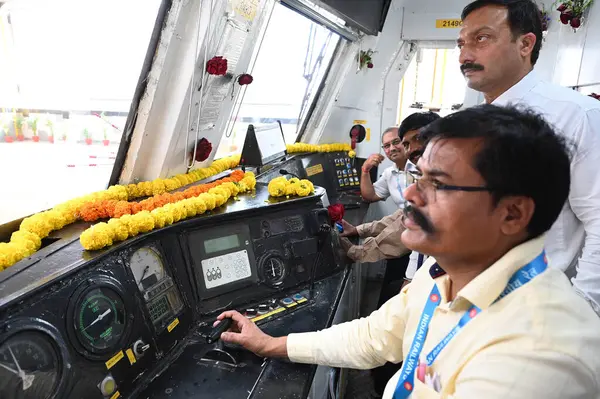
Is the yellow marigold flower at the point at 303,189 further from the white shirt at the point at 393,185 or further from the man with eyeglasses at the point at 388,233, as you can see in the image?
the white shirt at the point at 393,185

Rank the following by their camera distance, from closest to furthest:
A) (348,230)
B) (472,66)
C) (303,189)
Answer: (472,66), (303,189), (348,230)

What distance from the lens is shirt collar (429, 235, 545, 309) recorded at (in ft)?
2.72

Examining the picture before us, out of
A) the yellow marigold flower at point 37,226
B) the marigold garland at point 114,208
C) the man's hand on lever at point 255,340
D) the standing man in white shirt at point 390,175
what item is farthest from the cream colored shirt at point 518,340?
the standing man in white shirt at point 390,175

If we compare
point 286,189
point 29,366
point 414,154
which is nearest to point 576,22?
point 414,154

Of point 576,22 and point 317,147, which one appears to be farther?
point 317,147

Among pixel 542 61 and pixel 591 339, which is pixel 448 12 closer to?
pixel 542 61

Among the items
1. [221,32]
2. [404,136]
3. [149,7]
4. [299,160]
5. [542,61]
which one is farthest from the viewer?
[542,61]

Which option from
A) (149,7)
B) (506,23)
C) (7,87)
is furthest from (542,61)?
(7,87)

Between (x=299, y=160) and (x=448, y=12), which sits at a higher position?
(x=448, y=12)

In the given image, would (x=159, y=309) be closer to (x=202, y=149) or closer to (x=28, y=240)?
(x=28, y=240)

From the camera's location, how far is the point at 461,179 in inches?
33.5

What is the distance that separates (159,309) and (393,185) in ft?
7.79

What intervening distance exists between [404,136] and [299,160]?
1.36 metres

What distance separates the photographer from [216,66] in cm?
188
